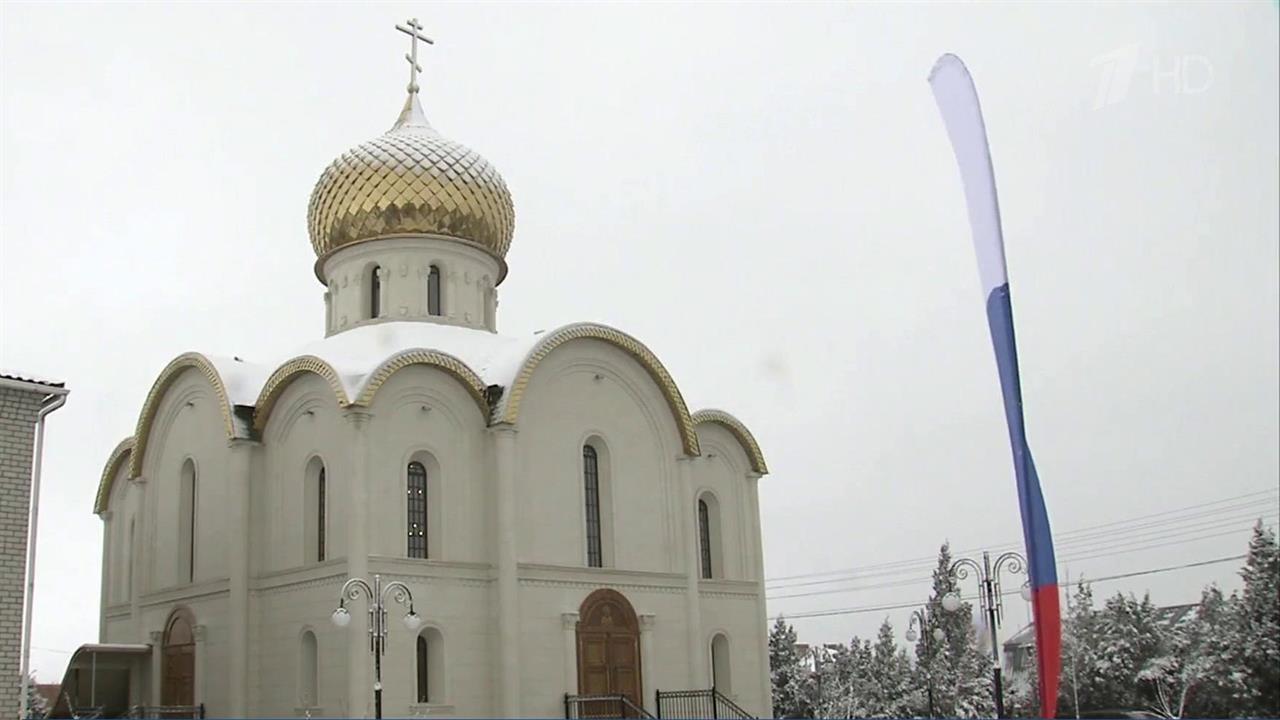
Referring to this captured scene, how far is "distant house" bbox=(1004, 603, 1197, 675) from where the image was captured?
37.3 metres

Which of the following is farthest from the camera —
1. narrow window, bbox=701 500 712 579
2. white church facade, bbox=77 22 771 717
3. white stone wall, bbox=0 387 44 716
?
narrow window, bbox=701 500 712 579

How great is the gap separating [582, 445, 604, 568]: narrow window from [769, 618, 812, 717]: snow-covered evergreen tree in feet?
73.5

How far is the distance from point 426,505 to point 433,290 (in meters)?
5.20

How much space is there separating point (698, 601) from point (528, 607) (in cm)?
366

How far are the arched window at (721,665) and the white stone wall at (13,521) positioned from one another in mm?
13282

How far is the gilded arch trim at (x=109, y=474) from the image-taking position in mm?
26659

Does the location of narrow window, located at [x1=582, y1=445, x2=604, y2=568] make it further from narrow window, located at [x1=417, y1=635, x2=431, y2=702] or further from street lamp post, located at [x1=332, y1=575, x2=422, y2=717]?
street lamp post, located at [x1=332, y1=575, x2=422, y2=717]

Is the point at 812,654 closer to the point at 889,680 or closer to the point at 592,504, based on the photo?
the point at 889,680

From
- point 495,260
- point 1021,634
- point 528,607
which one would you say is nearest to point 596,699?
point 528,607

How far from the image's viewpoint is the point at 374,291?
A: 1019 inches

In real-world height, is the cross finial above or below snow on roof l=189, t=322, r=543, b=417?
above

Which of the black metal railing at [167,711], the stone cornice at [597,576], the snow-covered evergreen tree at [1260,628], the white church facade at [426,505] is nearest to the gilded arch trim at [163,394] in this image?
the white church facade at [426,505]

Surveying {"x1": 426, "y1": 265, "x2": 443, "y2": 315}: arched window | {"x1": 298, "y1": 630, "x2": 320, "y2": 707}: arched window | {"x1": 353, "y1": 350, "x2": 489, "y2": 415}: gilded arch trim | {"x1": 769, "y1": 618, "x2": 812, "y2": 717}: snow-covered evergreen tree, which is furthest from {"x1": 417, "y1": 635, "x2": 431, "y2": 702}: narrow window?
A: {"x1": 769, "y1": 618, "x2": 812, "y2": 717}: snow-covered evergreen tree

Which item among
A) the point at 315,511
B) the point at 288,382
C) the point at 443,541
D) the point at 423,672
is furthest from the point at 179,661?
the point at 443,541
